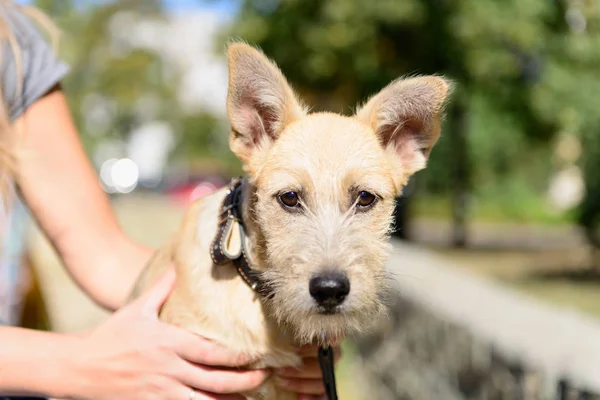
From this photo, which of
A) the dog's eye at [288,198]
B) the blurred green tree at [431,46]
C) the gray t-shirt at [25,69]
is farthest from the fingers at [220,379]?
the blurred green tree at [431,46]

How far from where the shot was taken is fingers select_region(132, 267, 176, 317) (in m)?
2.39

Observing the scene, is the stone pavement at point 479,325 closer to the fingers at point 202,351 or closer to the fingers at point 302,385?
the fingers at point 302,385

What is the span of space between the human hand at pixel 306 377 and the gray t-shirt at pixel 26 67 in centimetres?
133

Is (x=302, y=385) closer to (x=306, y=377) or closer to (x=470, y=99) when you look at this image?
(x=306, y=377)

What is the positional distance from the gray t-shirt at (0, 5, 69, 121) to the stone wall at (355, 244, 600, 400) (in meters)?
1.45

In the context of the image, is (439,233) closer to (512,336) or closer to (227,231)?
(512,336)

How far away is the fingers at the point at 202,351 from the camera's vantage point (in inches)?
90.2

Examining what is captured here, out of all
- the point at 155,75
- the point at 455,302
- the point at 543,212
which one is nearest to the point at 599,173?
the point at 455,302

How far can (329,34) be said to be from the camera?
1600 centimetres

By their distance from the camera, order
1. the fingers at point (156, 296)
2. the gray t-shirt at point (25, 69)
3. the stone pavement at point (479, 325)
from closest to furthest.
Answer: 1. the fingers at point (156, 296)
2. the gray t-shirt at point (25, 69)
3. the stone pavement at point (479, 325)

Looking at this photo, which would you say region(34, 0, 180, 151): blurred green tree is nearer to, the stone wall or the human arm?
the stone wall

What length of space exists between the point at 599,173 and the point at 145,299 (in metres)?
12.7

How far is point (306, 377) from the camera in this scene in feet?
8.13

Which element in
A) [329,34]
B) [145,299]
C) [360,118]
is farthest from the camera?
[329,34]
